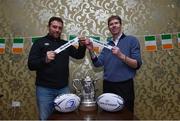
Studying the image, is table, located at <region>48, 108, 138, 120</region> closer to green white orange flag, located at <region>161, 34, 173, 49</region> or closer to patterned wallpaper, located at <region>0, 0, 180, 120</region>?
patterned wallpaper, located at <region>0, 0, 180, 120</region>

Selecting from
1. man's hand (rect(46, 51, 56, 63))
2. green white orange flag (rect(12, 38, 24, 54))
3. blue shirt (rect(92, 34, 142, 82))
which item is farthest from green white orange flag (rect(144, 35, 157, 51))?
green white orange flag (rect(12, 38, 24, 54))

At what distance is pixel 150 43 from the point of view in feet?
10.4

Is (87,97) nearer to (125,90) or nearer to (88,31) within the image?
(125,90)

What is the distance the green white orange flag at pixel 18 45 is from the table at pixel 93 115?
1371mm

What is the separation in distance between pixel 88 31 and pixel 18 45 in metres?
0.81

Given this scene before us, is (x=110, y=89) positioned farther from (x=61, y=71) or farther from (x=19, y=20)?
(x=19, y=20)

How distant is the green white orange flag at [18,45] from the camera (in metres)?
3.15

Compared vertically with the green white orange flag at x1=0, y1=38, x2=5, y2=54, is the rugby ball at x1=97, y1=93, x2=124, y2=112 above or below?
below

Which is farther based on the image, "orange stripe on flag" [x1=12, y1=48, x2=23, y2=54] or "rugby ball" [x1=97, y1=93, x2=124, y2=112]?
"orange stripe on flag" [x1=12, y1=48, x2=23, y2=54]

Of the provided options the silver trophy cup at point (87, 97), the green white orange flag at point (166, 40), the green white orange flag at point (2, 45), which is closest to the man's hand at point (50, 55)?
the silver trophy cup at point (87, 97)

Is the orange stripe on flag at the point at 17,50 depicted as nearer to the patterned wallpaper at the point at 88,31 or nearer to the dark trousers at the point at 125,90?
the patterned wallpaper at the point at 88,31

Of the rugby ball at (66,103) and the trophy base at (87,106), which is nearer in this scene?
the rugby ball at (66,103)

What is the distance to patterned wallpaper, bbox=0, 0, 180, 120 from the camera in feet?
10.3

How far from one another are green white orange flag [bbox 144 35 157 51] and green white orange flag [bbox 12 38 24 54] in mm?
1409
